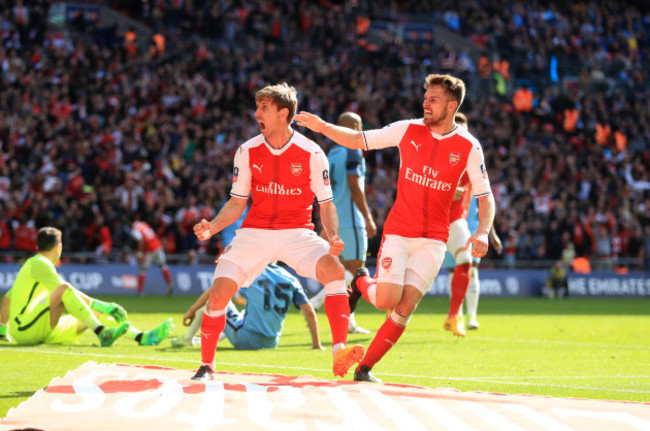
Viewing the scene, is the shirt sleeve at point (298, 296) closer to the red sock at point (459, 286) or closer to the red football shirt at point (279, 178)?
the red sock at point (459, 286)

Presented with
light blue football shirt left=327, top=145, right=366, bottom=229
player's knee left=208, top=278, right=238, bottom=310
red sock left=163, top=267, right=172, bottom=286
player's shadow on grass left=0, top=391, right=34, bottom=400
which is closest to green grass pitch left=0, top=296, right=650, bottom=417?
player's shadow on grass left=0, top=391, right=34, bottom=400

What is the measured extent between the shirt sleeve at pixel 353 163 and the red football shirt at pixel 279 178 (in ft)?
13.3

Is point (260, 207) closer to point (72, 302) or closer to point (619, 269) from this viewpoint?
point (72, 302)

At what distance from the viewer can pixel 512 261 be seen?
27.5 metres

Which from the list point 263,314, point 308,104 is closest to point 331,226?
point 263,314

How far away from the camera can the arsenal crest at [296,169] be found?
25.1 feet

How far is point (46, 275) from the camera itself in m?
10.5

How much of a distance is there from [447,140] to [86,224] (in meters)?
18.0

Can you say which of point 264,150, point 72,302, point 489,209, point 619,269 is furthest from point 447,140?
point 619,269

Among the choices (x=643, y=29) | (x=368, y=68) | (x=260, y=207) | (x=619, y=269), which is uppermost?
(x=643, y=29)

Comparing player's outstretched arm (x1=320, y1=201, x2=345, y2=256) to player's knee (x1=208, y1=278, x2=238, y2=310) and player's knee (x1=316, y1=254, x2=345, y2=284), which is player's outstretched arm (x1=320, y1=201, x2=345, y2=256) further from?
player's knee (x1=208, y1=278, x2=238, y2=310)

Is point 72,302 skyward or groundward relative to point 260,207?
groundward

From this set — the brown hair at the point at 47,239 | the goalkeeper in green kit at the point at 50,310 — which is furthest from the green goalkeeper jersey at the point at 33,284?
the brown hair at the point at 47,239

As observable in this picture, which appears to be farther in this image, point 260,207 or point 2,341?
point 2,341
